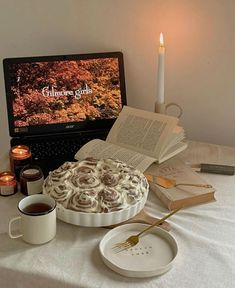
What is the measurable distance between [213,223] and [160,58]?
50 centimetres

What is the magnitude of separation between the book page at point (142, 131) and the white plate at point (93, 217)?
0.86ft

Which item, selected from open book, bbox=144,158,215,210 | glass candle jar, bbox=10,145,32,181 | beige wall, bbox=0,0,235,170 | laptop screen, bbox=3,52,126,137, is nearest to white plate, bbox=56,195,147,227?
open book, bbox=144,158,215,210

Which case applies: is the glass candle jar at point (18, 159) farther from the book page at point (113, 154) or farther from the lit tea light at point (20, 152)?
the book page at point (113, 154)

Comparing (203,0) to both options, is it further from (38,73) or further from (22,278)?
(22,278)

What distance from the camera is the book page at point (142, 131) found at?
1.10 meters

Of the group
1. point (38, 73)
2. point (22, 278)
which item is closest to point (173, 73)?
point (38, 73)

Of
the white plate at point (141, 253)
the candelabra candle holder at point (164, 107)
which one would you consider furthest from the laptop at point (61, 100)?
the white plate at point (141, 253)

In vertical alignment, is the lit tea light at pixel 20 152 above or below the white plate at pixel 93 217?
above

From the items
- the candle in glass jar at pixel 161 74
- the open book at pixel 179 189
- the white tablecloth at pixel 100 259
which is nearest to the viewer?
the white tablecloth at pixel 100 259

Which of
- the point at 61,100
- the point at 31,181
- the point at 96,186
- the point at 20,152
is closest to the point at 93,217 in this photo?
the point at 96,186

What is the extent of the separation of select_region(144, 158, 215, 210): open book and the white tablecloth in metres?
0.02

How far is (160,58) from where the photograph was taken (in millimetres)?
1169

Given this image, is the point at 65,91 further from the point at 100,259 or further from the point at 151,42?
the point at 100,259

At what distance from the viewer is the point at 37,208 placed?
83 cm
